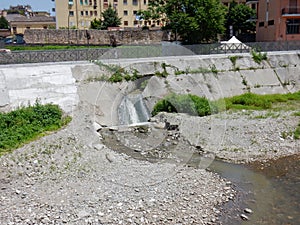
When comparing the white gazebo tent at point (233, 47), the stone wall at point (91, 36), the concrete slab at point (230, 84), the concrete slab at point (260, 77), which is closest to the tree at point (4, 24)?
the stone wall at point (91, 36)

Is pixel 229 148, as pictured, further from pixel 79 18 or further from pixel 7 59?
pixel 79 18

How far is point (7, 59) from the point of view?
20062 millimetres

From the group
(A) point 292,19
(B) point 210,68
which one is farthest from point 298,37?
(B) point 210,68

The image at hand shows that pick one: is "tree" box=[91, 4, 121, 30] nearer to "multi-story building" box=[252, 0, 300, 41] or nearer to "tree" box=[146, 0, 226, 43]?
"tree" box=[146, 0, 226, 43]

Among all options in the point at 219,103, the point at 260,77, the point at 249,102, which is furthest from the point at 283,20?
the point at 219,103

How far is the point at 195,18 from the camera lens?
91.3 ft

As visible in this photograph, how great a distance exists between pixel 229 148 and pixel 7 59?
46.1ft

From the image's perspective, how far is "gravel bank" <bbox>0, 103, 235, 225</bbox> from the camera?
9.03 metres

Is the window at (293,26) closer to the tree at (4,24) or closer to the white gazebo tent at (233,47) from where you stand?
the white gazebo tent at (233,47)

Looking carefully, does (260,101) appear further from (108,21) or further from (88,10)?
(88,10)

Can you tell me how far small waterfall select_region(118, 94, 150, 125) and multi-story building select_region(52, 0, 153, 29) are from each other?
41.3 metres

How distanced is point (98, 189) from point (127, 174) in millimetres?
1357

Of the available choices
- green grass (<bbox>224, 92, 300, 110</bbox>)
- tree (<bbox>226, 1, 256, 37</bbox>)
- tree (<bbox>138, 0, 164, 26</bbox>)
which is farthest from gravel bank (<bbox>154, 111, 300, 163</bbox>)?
tree (<bbox>226, 1, 256, 37</bbox>)

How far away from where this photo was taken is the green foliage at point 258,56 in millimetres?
25125
